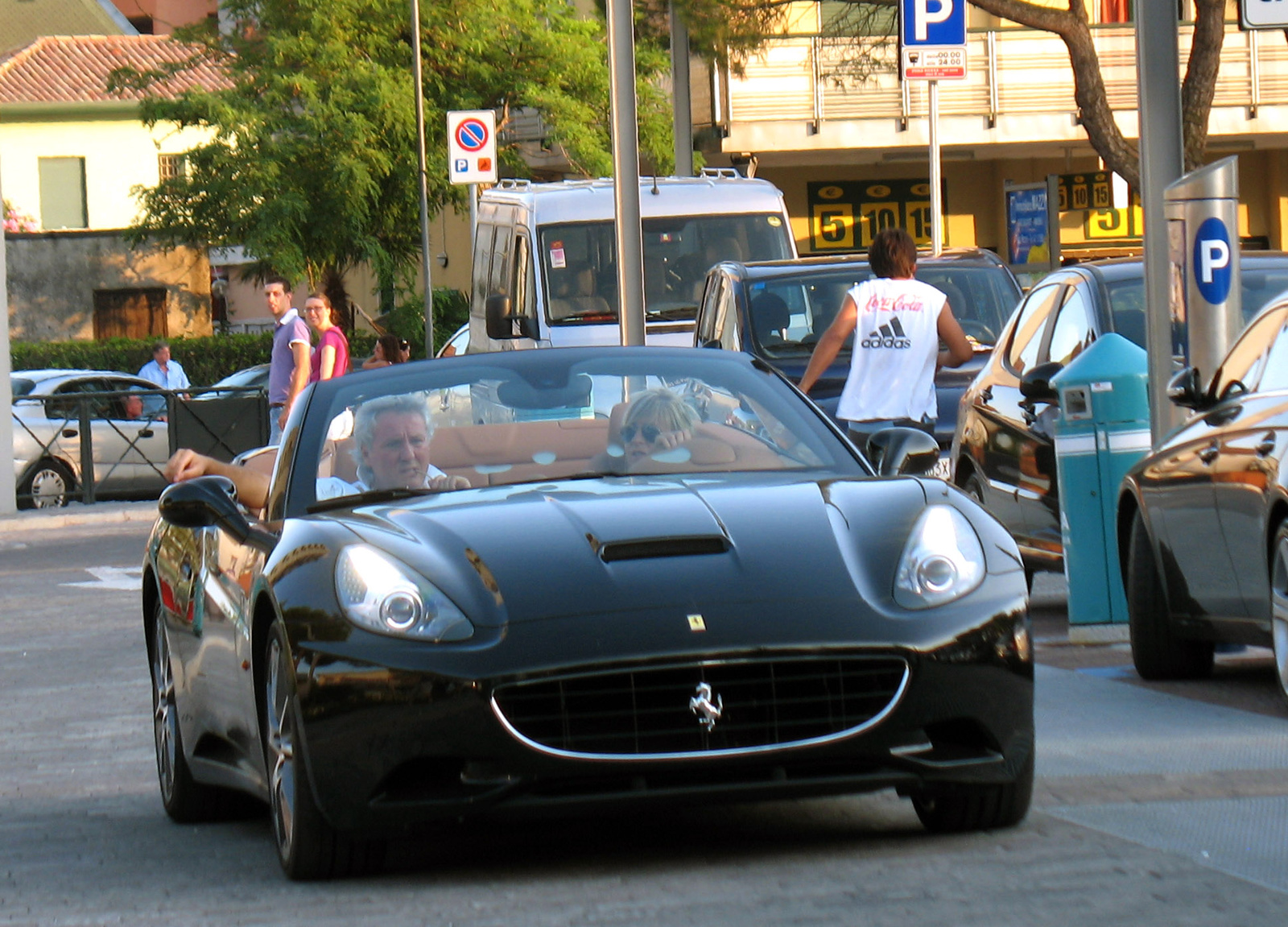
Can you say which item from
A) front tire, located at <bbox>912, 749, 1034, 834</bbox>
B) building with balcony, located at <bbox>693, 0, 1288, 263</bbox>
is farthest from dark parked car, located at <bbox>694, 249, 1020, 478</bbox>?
building with balcony, located at <bbox>693, 0, 1288, 263</bbox>

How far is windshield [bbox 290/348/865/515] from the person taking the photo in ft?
20.7

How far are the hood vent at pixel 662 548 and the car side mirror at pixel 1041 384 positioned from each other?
16.8 ft

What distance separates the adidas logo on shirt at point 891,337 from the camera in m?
11.5

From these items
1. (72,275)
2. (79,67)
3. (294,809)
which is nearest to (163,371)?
(294,809)

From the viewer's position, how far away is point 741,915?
4895mm

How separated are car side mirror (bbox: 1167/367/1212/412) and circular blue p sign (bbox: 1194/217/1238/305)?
1.61 meters

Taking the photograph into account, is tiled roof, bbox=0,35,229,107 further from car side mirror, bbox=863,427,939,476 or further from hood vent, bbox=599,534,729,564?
hood vent, bbox=599,534,729,564

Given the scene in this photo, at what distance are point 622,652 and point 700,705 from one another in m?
0.21

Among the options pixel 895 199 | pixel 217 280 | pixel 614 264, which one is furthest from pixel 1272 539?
pixel 217 280

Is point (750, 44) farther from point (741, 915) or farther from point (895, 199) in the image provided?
point (741, 915)

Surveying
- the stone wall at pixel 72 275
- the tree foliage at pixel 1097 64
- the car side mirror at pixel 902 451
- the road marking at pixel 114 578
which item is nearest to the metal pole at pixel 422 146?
the tree foliage at pixel 1097 64

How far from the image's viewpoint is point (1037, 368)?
1070cm

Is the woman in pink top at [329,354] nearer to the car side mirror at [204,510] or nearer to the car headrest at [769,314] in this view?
the car headrest at [769,314]

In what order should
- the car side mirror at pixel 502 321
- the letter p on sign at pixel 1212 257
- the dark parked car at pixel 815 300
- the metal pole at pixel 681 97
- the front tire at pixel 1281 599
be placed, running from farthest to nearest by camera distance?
the metal pole at pixel 681 97
the car side mirror at pixel 502 321
the dark parked car at pixel 815 300
the letter p on sign at pixel 1212 257
the front tire at pixel 1281 599
